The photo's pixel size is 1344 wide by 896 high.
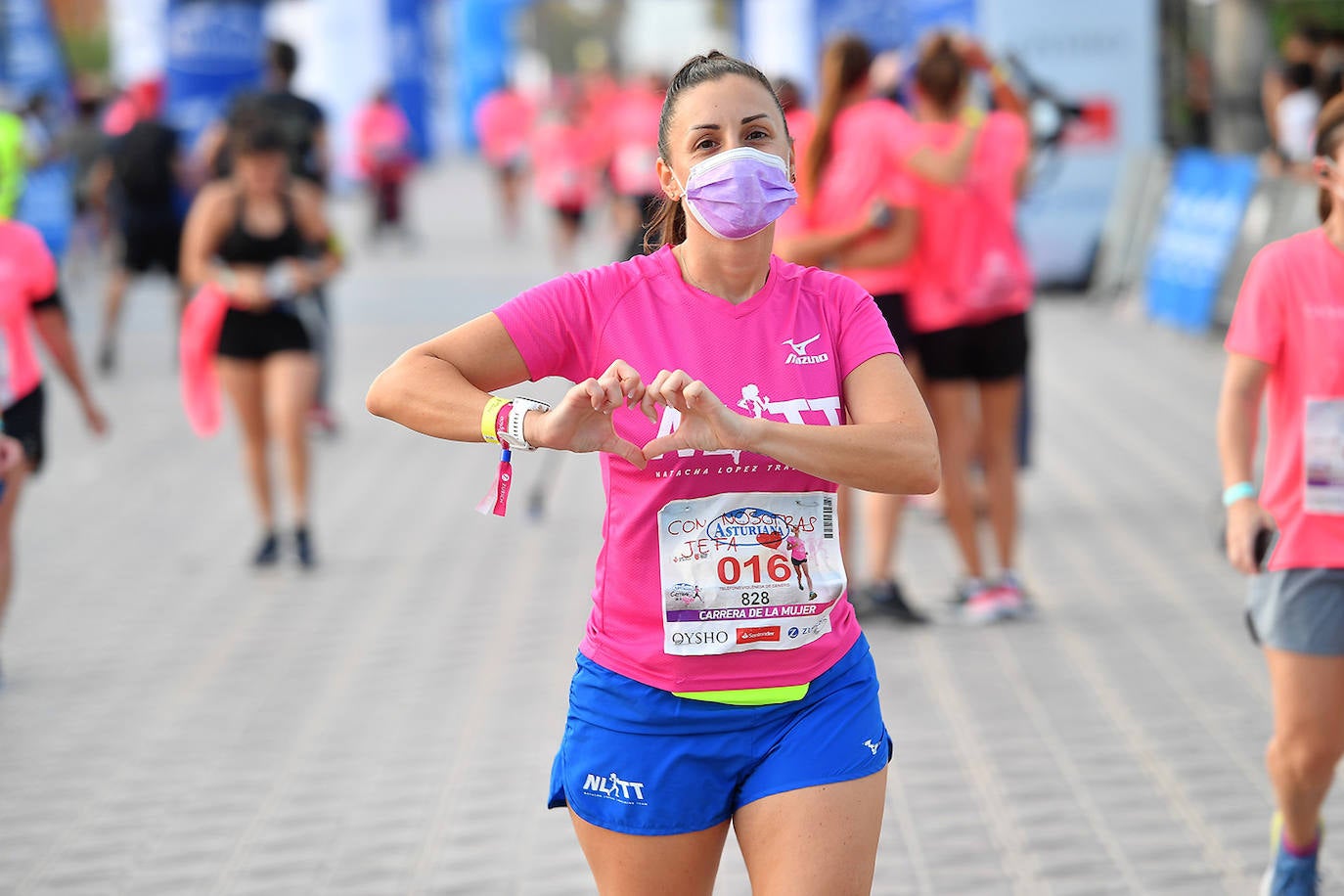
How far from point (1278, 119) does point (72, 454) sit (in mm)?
8745

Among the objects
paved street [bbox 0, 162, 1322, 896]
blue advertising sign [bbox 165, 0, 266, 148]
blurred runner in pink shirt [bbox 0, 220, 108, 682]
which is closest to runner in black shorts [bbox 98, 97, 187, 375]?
blue advertising sign [bbox 165, 0, 266, 148]

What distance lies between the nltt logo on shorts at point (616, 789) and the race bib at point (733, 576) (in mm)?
221

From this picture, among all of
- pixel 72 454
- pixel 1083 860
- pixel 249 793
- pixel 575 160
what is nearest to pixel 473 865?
pixel 249 793

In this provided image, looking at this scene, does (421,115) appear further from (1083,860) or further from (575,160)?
(1083,860)

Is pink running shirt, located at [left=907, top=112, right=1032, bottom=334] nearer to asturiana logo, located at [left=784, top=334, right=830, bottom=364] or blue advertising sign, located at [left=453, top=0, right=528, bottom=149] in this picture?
asturiana logo, located at [left=784, top=334, right=830, bottom=364]

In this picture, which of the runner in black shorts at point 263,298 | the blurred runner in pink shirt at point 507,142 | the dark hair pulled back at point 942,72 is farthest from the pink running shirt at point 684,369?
the blurred runner in pink shirt at point 507,142

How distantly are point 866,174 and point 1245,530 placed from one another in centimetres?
311

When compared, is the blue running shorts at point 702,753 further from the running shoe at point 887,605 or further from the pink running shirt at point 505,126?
the pink running shirt at point 505,126

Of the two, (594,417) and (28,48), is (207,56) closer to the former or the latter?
(28,48)

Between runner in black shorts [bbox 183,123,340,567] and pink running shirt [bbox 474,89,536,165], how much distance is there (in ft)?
56.2

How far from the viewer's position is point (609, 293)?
2.84 m

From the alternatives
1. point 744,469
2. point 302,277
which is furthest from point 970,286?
point 744,469

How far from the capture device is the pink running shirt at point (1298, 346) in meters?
3.63

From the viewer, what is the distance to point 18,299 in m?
6.00
